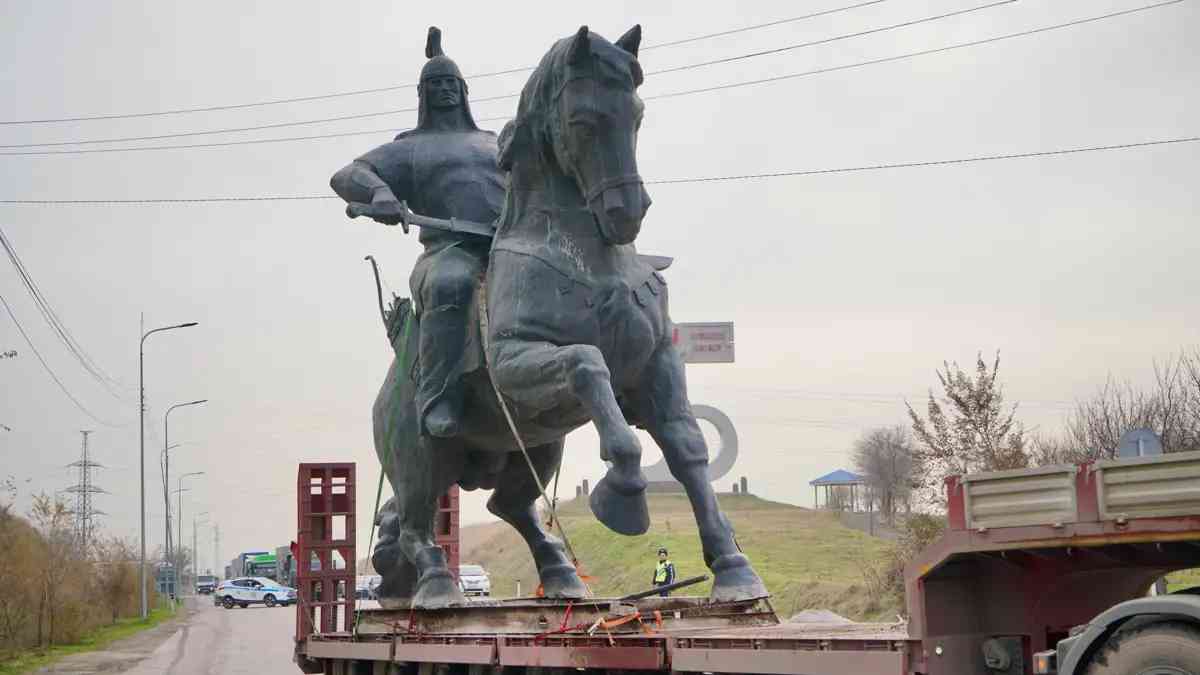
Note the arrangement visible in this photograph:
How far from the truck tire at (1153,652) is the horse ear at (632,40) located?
14.3ft

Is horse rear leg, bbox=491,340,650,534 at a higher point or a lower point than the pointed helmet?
lower

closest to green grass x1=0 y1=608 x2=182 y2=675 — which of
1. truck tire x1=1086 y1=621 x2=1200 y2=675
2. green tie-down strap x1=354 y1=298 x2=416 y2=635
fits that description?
green tie-down strap x1=354 y1=298 x2=416 y2=635

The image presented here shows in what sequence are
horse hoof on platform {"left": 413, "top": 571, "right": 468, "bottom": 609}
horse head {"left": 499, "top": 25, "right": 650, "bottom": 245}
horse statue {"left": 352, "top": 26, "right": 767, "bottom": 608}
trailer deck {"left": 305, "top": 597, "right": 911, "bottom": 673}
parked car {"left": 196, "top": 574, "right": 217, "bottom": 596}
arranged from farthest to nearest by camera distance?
parked car {"left": 196, "top": 574, "right": 217, "bottom": 596} → horse hoof on platform {"left": 413, "top": 571, "right": 468, "bottom": 609} → horse head {"left": 499, "top": 25, "right": 650, "bottom": 245} → horse statue {"left": 352, "top": 26, "right": 767, "bottom": 608} → trailer deck {"left": 305, "top": 597, "right": 911, "bottom": 673}

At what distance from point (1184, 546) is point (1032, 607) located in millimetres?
688

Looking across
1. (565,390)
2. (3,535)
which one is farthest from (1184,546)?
(3,535)

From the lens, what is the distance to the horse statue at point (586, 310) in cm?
728

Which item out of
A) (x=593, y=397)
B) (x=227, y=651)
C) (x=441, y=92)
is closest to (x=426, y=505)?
(x=593, y=397)

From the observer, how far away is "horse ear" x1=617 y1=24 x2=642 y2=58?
7.55 meters

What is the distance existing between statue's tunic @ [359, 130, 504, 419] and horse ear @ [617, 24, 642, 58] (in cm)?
180

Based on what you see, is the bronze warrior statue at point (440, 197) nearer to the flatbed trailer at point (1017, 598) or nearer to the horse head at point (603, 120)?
the horse head at point (603, 120)

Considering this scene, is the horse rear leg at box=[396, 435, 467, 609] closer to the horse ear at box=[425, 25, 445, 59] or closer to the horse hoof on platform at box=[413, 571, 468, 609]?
the horse hoof on platform at box=[413, 571, 468, 609]

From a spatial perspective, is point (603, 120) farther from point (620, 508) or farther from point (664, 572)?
point (664, 572)

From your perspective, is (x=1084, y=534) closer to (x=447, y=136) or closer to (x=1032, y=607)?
(x=1032, y=607)

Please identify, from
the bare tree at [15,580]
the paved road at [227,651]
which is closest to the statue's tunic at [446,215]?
the paved road at [227,651]
